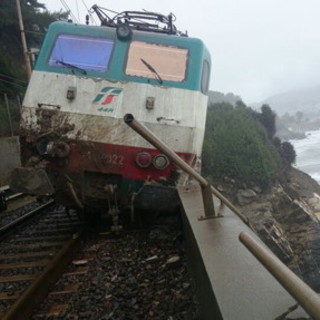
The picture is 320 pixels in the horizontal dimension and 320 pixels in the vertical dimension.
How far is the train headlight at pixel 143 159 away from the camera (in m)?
5.46

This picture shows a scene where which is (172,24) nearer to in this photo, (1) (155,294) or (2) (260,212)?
(1) (155,294)

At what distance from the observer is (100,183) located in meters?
5.59

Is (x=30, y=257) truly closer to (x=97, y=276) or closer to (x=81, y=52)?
(x=97, y=276)

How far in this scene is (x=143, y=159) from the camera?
5469 millimetres

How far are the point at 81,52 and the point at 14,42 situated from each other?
63.8 ft

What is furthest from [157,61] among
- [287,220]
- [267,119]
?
[267,119]

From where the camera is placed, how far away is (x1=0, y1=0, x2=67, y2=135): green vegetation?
18359 millimetres

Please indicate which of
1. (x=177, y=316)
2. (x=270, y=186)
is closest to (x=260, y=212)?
(x=270, y=186)

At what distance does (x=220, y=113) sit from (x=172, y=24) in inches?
823

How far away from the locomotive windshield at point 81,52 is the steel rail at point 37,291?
2.60 meters

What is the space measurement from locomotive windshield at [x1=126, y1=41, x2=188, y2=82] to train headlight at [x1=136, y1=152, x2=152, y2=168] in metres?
1.15

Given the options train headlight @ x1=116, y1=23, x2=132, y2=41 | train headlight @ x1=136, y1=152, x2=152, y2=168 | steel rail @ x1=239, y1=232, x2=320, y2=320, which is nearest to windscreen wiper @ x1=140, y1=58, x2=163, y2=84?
train headlight @ x1=116, y1=23, x2=132, y2=41

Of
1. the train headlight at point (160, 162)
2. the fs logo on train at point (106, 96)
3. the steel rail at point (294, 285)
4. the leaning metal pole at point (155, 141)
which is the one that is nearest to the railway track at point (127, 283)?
the train headlight at point (160, 162)

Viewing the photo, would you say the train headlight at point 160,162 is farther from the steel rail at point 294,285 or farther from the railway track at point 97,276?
the steel rail at point 294,285
